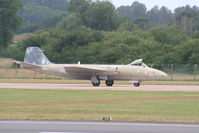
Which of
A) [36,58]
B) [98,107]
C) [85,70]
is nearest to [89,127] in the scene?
[98,107]

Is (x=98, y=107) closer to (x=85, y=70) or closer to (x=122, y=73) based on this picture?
(x=122, y=73)

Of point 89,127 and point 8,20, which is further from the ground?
point 8,20

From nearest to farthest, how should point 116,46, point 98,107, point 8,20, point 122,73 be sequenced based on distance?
1. point 98,107
2. point 122,73
3. point 116,46
4. point 8,20

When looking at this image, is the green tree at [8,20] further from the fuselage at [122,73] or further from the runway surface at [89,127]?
the runway surface at [89,127]

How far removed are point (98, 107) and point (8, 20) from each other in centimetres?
6870

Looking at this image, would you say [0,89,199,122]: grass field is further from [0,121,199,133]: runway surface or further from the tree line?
the tree line

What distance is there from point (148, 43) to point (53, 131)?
61.3 meters

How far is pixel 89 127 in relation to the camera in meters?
17.9

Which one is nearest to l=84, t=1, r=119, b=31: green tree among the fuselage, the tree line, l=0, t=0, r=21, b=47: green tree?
the tree line

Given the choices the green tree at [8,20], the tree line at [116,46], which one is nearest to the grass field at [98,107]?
the tree line at [116,46]

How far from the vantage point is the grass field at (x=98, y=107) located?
72.2 ft

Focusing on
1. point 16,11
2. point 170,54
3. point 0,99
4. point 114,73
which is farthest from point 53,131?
point 16,11

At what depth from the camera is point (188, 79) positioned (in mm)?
60125

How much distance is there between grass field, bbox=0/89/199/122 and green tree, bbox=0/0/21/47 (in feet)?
191
